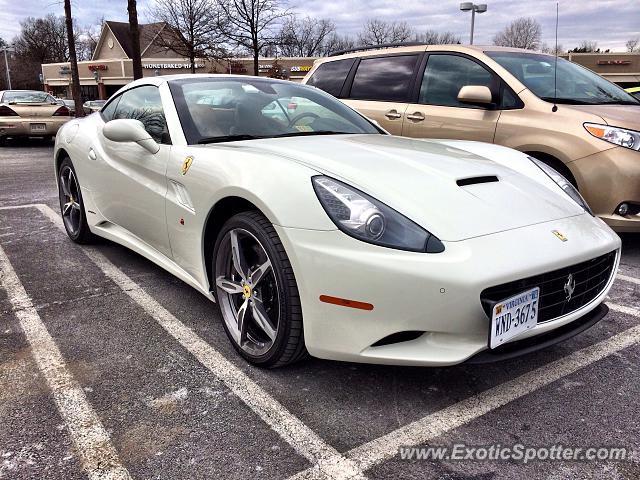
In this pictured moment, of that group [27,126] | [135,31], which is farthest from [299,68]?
[27,126]

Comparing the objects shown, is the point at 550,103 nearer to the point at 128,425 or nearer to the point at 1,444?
the point at 128,425

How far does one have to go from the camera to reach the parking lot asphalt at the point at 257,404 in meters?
1.82

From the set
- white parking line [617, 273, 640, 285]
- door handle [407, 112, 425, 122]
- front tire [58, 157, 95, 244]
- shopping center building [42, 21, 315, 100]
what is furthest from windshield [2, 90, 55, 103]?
shopping center building [42, 21, 315, 100]

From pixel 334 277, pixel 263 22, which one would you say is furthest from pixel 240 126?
pixel 263 22

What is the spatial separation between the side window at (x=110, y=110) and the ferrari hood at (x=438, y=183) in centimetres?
178

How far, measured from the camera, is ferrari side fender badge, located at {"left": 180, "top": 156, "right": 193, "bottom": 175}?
275cm

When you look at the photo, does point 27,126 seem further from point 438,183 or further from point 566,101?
point 438,183

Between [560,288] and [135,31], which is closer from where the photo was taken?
[560,288]

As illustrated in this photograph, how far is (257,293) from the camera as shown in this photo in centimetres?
245

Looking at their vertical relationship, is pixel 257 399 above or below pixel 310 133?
below

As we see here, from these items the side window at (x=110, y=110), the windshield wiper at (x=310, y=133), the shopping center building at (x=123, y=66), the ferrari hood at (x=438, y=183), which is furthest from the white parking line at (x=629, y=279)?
the shopping center building at (x=123, y=66)

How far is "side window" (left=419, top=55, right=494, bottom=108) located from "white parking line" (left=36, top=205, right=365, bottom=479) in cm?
328

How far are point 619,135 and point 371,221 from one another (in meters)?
2.93

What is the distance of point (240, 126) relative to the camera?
3.08 metres
